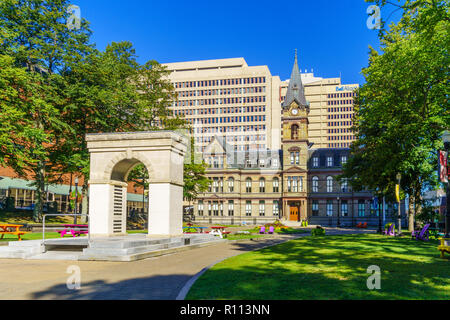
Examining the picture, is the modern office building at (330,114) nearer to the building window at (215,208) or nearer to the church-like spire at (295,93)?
the church-like spire at (295,93)

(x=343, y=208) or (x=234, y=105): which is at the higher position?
(x=234, y=105)

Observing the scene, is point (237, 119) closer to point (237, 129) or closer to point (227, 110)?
point (237, 129)

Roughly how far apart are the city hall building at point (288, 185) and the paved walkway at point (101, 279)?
5498 cm

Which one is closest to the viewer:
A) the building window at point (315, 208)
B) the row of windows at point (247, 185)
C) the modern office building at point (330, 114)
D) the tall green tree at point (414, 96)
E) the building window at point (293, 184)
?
the tall green tree at point (414, 96)

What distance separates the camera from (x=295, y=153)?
68938 mm

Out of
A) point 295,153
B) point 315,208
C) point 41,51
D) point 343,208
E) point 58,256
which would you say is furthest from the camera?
point 315,208

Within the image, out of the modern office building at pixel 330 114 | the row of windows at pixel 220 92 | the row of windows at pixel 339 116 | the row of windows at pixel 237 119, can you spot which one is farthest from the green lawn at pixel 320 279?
the row of windows at pixel 339 116

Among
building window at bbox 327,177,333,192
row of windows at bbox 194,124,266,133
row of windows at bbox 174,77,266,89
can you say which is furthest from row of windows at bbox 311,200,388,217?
row of windows at bbox 174,77,266,89

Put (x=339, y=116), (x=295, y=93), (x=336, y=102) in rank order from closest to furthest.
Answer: (x=295, y=93) → (x=339, y=116) → (x=336, y=102)

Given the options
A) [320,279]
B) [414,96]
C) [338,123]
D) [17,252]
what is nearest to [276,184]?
[414,96]

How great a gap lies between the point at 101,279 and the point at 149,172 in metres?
10.0

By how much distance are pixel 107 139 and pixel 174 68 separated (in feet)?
367

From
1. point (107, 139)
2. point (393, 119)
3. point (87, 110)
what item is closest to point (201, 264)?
point (107, 139)

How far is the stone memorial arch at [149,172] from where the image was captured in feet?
65.4
